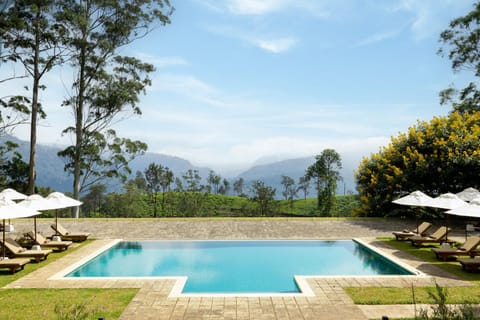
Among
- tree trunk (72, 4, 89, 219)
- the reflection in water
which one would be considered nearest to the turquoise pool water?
the reflection in water

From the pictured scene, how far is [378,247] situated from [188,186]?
28067 millimetres

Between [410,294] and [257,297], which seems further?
[410,294]

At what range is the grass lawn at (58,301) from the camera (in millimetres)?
7320

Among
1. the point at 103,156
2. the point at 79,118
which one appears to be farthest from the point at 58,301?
the point at 103,156

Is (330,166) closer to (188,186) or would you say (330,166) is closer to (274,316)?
(188,186)

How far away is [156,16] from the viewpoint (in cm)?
2853

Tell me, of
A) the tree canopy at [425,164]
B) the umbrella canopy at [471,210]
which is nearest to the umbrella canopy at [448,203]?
the umbrella canopy at [471,210]

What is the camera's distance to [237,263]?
13461 millimetres

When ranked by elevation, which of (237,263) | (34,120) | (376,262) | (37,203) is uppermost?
(34,120)

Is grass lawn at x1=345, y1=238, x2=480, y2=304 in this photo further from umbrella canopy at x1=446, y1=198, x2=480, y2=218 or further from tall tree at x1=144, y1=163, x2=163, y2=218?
tall tree at x1=144, y1=163, x2=163, y2=218

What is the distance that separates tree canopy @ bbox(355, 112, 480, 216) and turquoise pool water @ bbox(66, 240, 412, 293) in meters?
6.10

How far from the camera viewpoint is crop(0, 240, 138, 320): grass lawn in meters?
7.32

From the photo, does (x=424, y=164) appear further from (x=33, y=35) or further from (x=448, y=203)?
(x=33, y=35)

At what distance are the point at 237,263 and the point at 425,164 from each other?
11.4m
